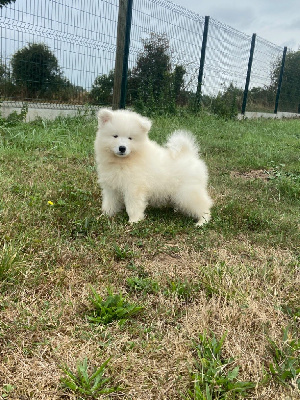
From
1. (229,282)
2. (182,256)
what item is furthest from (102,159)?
(229,282)

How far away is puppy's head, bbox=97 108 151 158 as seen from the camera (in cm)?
283

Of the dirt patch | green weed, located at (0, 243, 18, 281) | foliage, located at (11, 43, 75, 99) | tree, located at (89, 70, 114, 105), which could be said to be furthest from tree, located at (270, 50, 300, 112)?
green weed, located at (0, 243, 18, 281)

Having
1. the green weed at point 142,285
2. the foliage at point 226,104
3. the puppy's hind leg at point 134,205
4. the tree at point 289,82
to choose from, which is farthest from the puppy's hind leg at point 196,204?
the tree at point 289,82

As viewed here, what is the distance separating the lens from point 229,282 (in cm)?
194

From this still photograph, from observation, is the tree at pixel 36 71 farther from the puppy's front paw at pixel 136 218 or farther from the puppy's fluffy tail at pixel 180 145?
the puppy's front paw at pixel 136 218

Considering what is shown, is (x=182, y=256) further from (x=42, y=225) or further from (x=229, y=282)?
(x=42, y=225)

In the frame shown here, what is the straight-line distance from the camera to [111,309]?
1718 mm

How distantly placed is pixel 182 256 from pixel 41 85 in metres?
5.40

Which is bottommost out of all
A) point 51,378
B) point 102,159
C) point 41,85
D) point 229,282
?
Result: point 51,378

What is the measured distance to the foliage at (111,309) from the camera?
167cm

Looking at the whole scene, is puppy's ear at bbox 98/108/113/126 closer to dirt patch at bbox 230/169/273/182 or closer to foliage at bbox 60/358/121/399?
foliage at bbox 60/358/121/399

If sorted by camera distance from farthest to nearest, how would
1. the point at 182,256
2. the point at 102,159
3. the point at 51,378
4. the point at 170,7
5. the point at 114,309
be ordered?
the point at 170,7
the point at 102,159
the point at 182,256
the point at 114,309
the point at 51,378

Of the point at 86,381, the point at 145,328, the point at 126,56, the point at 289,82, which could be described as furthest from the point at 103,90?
the point at 289,82

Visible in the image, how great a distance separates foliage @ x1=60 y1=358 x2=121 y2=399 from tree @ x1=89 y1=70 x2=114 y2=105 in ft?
22.0
